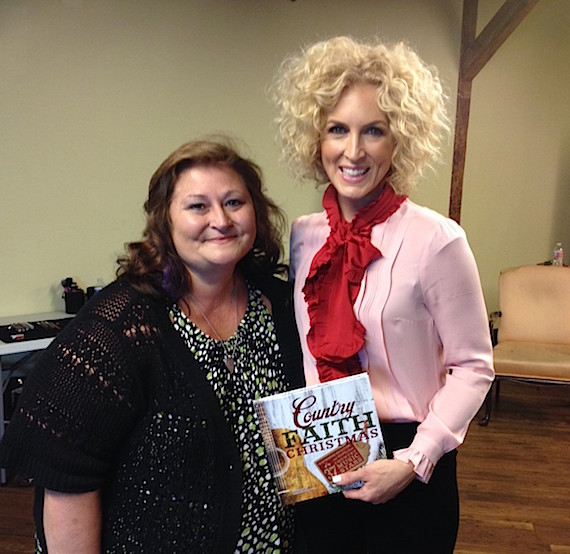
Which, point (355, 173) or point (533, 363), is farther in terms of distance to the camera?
point (533, 363)

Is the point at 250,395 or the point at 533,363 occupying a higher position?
the point at 250,395

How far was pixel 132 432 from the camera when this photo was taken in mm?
1157

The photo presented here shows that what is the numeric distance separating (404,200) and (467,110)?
3305mm

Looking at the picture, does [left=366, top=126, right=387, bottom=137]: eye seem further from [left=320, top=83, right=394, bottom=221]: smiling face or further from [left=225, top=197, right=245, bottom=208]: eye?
[left=225, top=197, right=245, bottom=208]: eye

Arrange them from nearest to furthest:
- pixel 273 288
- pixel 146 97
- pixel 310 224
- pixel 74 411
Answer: pixel 74 411 < pixel 273 288 < pixel 310 224 < pixel 146 97

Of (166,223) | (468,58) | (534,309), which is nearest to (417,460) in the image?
(166,223)

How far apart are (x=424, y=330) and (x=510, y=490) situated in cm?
207

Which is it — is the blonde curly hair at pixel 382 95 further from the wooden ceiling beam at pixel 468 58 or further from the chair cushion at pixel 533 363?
the wooden ceiling beam at pixel 468 58

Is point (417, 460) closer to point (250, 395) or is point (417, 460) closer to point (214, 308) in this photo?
point (250, 395)

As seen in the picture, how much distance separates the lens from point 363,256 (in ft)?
4.30

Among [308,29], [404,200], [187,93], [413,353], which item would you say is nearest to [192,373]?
[413,353]

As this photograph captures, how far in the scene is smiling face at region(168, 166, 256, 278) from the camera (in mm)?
1186

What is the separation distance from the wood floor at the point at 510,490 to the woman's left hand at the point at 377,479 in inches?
58.0

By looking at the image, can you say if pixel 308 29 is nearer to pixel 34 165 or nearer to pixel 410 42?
pixel 410 42
